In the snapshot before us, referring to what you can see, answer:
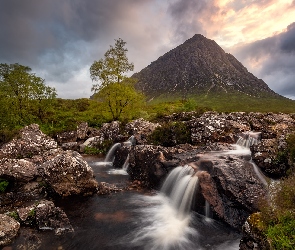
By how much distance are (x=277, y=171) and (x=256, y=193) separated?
11.5 ft

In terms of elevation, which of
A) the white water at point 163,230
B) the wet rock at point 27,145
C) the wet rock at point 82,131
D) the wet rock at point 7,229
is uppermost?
the wet rock at point 82,131

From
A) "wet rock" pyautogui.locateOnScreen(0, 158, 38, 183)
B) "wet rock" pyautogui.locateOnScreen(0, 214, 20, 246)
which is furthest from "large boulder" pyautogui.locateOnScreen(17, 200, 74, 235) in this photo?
"wet rock" pyautogui.locateOnScreen(0, 158, 38, 183)

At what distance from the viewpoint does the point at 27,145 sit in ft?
86.5

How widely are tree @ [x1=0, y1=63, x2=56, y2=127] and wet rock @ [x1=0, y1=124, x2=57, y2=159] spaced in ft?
40.8

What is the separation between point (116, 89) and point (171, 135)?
1890cm

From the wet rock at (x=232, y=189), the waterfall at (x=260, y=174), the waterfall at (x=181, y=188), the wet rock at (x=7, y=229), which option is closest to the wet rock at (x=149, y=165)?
the waterfall at (x=181, y=188)

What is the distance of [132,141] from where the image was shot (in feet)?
112

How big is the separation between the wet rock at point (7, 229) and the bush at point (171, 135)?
64.7 feet

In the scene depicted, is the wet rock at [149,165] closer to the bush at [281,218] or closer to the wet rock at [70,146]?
the bush at [281,218]

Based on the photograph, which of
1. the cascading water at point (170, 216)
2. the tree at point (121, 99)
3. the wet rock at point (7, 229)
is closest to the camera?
the wet rock at point (7, 229)

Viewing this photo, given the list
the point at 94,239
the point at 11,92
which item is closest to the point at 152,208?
the point at 94,239

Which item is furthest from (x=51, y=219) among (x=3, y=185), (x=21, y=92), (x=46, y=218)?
(x=21, y=92)

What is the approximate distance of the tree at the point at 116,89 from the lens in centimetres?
4469

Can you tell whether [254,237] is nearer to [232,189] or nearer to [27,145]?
[232,189]
